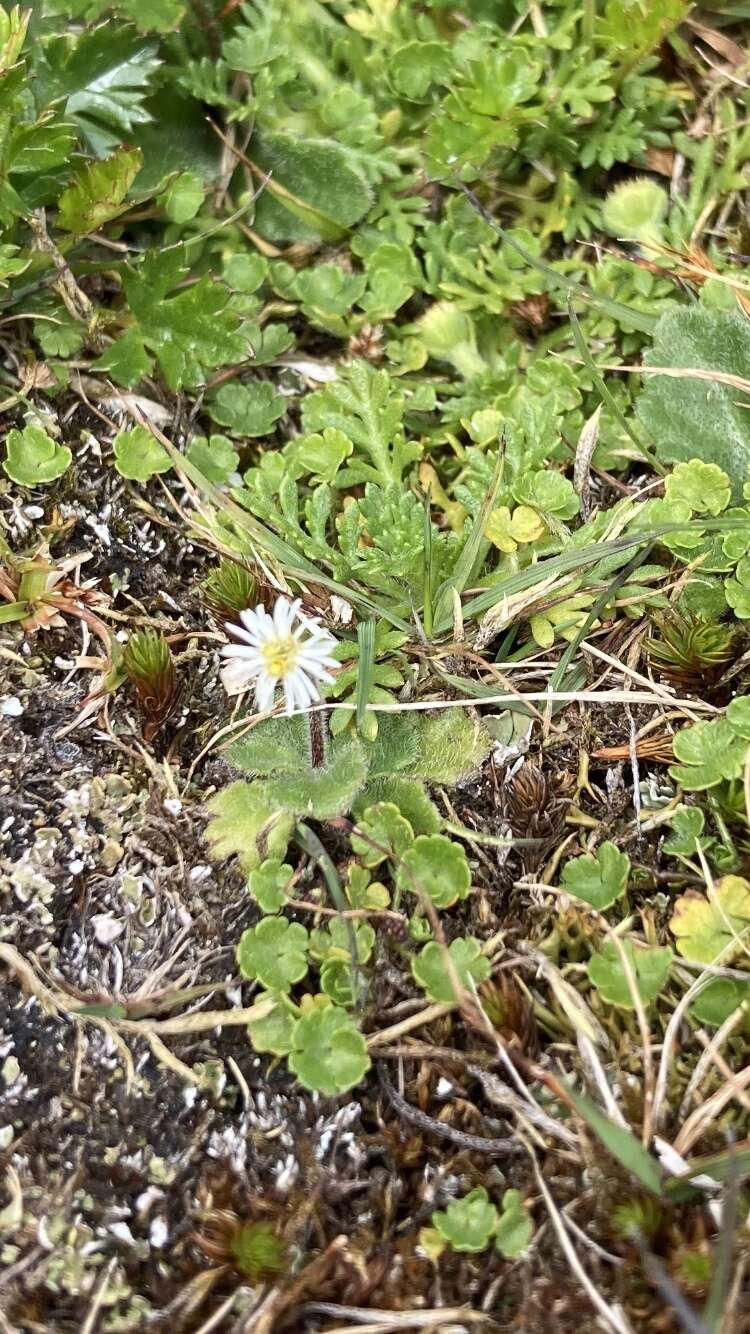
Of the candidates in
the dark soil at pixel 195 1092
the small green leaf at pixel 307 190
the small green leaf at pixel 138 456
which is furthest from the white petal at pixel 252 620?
the small green leaf at pixel 307 190

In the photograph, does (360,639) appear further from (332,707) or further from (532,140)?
(532,140)

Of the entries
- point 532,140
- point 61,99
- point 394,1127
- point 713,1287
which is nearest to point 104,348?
point 61,99

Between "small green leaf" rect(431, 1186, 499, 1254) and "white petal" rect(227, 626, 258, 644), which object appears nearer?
"small green leaf" rect(431, 1186, 499, 1254)

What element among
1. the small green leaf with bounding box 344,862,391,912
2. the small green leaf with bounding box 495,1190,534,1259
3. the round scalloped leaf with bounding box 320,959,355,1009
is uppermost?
the small green leaf with bounding box 344,862,391,912

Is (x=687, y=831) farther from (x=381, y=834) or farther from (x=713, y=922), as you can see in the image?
(x=381, y=834)

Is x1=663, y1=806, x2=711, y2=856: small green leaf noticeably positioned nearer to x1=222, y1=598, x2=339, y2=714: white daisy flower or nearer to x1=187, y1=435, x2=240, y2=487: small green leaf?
x1=222, y1=598, x2=339, y2=714: white daisy flower

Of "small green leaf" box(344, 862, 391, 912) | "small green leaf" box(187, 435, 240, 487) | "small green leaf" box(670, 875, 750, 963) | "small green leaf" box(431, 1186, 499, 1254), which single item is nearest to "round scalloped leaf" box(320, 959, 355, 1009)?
"small green leaf" box(344, 862, 391, 912)

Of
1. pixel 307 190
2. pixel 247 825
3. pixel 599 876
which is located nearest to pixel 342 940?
pixel 247 825
